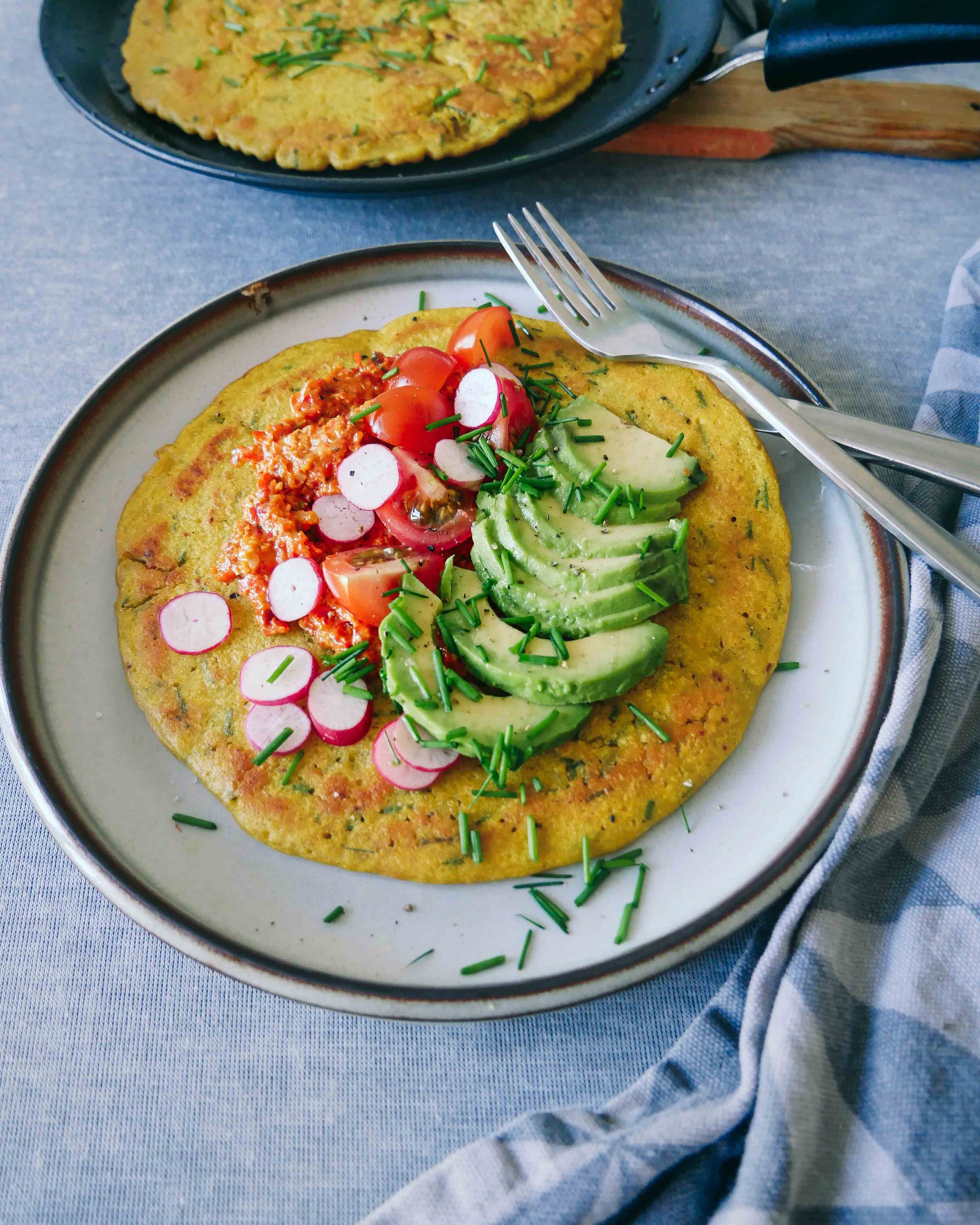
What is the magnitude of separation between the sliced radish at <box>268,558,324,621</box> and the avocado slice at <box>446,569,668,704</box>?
0.44 meters

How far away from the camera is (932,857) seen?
95.8 inches

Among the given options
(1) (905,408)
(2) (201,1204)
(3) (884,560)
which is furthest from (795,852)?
(1) (905,408)

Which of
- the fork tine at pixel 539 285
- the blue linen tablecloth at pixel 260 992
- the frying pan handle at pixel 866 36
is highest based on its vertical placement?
the frying pan handle at pixel 866 36

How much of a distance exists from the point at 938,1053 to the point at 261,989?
157cm

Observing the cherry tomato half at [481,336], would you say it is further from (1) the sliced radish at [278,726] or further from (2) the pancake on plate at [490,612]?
(1) the sliced radish at [278,726]

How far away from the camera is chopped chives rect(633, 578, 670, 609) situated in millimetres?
2602

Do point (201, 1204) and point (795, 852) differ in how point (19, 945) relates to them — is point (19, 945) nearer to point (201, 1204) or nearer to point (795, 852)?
point (201, 1204)

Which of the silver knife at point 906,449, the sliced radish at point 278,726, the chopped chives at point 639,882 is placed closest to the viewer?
the chopped chives at point 639,882

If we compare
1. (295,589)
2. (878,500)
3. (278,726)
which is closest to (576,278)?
(878,500)

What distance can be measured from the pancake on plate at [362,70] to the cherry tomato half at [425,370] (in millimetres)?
1204

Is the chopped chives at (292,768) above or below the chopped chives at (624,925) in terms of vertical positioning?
above

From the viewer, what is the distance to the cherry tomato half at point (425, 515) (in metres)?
2.83

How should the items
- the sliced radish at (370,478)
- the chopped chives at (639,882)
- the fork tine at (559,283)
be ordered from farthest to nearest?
1. the fork tine at (559,283)
2. the sliced radish at (370,478)
3. the chopped chives at (639,882)

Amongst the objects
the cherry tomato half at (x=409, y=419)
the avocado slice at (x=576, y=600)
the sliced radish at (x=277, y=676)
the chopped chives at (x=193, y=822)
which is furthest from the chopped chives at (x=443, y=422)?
the chopped chives at (x=193, y=822)
